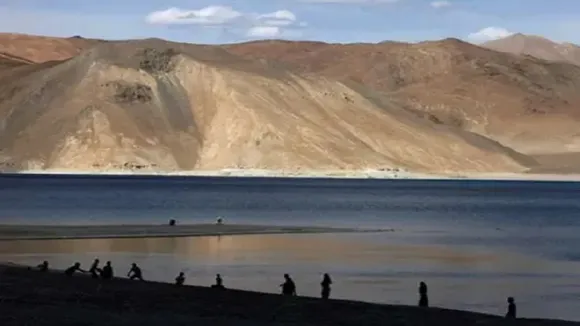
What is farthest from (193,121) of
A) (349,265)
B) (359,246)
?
(349,265)

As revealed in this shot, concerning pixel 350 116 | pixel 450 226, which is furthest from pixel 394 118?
pixel 450 226

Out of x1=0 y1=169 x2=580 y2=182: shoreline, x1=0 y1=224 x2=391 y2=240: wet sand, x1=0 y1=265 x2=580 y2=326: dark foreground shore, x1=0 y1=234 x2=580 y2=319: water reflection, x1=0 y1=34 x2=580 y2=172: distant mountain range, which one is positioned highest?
x1=0 y1=34 x2=580 y2=172: distant mountain range

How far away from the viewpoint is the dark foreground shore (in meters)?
23.5

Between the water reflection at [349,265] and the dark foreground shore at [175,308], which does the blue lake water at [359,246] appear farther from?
the dark foreground shore at [175,308]

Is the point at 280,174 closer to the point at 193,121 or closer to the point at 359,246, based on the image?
the point at 193,121

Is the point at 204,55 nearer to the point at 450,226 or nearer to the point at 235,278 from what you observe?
the point at 450,226

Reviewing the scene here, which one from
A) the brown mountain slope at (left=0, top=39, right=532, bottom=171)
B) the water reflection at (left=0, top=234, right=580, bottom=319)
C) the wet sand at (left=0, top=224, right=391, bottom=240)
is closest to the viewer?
the water reflection at (left=0, top=234, right=580, bottom=319)

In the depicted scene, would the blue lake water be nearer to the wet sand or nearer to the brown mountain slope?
the wet sand

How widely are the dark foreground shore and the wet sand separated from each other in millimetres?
25971

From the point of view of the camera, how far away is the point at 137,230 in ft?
205

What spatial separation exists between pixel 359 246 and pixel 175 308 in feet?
99.1

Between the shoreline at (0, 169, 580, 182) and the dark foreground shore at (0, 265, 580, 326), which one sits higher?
the shoreline at (0, 169, 580, 182)

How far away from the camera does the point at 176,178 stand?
170m

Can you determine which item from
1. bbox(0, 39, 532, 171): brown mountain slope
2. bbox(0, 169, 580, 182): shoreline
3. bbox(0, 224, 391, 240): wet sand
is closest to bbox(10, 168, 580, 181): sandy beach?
bbox(0, 169, 580, 182): shoreline
